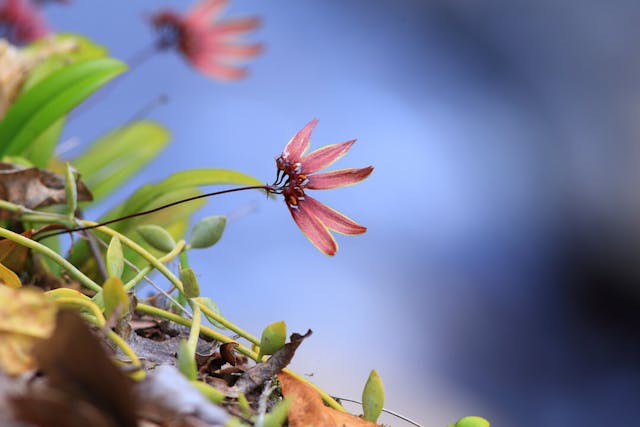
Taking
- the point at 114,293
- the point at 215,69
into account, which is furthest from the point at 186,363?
the point at 215,69

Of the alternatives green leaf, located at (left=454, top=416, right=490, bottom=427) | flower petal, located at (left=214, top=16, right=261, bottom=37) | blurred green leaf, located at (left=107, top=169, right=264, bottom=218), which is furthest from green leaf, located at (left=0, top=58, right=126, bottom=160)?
green leaf, located at (left=454, top=416, right=490, bottom=427)

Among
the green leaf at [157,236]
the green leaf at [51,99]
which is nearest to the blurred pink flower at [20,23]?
the green leaf at [51,99]

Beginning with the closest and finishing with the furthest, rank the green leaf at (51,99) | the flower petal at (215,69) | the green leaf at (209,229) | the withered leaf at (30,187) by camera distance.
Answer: the green leaf at (209,229)
the withered leaf at (30,187)
the green leaf at (51,99)
the flower petal at (215,69)

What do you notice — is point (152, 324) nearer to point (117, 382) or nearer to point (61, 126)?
point (117, 382)

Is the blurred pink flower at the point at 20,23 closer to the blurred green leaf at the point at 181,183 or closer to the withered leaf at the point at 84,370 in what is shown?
the blurred green leaf at the point at 181,183

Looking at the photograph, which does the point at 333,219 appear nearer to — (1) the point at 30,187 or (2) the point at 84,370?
(2) the point at 84,370

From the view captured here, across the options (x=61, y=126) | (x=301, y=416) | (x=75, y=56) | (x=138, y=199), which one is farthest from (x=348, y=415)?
(x=75, y=56)
